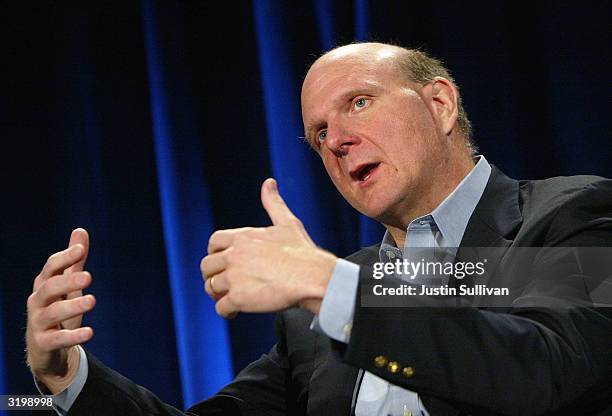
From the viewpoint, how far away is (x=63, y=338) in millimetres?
1004

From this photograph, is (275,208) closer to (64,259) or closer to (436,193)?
(64,259)

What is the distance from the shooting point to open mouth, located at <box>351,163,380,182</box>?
50.8 inches

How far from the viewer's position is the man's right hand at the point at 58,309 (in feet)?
3.24

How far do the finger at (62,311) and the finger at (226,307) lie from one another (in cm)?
23

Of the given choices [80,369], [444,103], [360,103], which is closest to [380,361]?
[80,369]

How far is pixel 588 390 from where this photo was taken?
0.82 meters

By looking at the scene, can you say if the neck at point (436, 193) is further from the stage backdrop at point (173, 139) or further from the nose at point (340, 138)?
the stage backdrop at point (173, 139)

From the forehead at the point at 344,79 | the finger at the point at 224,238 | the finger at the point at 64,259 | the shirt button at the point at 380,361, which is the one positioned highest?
the forehead at the point at 344,79

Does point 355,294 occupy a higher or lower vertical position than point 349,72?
lower

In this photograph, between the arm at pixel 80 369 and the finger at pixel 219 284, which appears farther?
the arm at pixel 80 369

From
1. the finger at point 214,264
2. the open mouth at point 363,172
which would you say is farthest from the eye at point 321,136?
the finger at point 214,264

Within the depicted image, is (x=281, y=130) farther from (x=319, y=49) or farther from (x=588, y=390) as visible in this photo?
(x=588, y=390)

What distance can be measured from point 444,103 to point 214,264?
742 millimetres

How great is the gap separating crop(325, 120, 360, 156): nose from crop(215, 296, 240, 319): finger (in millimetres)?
545
